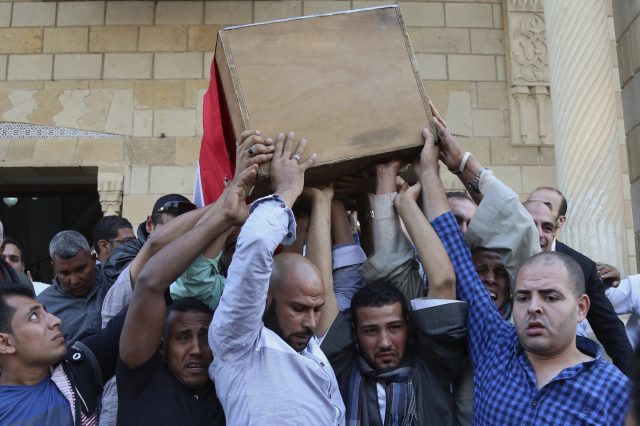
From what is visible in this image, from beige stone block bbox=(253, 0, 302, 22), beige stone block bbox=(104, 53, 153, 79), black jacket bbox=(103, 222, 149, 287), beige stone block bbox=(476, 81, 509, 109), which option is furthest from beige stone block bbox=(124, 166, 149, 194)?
black jacket bbox=(103, 222, 149, 287)

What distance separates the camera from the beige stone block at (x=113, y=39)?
310 inches

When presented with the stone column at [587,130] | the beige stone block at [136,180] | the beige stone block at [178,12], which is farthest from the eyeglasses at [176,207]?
the beige stone block at [178,12]

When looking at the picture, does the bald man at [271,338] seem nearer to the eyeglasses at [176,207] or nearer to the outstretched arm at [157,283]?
the outstretched arm at [157,283]

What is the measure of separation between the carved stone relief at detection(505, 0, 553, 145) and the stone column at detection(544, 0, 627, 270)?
1366 mm

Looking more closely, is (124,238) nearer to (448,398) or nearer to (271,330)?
(271,330)

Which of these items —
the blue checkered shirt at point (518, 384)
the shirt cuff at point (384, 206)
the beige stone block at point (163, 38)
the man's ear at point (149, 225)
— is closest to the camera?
the blue checkered shirt at point (518, 384)

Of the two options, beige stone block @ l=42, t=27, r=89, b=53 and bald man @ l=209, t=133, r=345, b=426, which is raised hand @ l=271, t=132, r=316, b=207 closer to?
bald man @ l=209, t=133, r=345, b=426

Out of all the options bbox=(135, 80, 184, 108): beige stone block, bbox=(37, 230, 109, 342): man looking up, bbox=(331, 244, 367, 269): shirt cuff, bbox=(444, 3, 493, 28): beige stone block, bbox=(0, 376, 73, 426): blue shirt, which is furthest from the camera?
bbox=(444, 3, 493, 28): beige stone block

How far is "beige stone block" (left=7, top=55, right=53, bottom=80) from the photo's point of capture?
7.82 meters

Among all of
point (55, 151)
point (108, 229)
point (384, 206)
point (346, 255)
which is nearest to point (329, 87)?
point (384, 206)

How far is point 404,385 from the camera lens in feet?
8.46

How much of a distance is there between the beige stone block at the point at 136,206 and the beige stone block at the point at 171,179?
10 centimetres

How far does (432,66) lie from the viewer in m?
7.88

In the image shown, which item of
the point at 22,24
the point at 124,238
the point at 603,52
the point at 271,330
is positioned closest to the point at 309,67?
the point at 271,330
